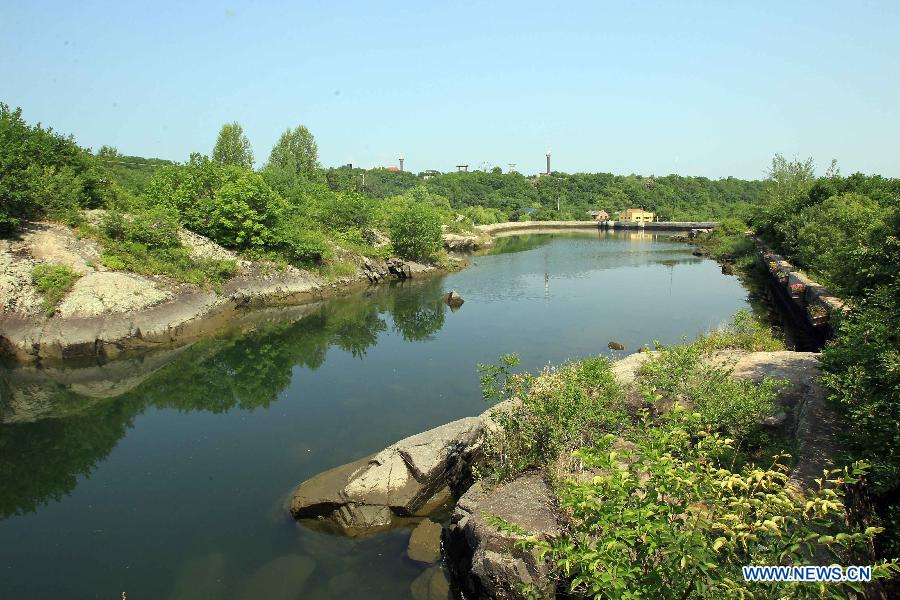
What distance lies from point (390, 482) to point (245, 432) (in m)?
6.99

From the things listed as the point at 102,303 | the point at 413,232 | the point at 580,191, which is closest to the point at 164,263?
the point at 102,303

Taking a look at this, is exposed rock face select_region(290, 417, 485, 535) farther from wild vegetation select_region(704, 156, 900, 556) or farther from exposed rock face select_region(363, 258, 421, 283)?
exposed rock face select_region(363, 258, 421, 283)

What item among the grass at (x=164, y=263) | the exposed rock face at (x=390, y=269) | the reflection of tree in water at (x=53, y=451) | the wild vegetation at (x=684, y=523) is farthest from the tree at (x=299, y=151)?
the wild vegetation at (x=684, y=523)

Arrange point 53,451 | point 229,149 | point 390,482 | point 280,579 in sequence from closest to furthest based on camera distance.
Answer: point 280,579, point 390,482, point 53,451, point 229,149

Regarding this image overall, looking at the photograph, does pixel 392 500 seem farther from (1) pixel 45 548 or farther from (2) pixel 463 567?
(1) pixel 45 548

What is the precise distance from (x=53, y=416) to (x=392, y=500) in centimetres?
1376

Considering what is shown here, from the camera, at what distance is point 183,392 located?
20906mm

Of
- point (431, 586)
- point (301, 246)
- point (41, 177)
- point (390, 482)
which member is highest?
point (41, 177)

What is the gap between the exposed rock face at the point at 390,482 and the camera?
12203 mm

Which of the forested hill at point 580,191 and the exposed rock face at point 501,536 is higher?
the forested hill at point 580,191

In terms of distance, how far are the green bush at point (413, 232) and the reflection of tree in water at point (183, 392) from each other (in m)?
16.5

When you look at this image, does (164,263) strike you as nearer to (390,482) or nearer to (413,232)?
(413,232)

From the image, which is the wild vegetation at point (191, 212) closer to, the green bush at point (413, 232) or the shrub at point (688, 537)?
the green bush at point (413, 232)

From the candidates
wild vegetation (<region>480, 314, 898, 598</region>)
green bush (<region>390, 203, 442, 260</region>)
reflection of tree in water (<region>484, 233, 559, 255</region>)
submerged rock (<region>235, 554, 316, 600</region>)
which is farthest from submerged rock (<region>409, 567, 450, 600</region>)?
reflection of tree in water (<region>484, 233, 559, 255</region>)
